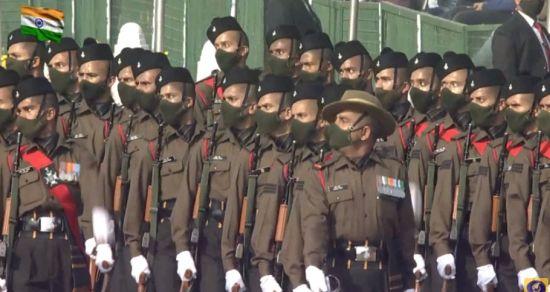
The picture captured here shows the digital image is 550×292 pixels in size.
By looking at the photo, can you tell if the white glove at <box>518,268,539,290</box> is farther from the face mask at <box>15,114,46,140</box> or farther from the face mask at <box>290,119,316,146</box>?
the face mask at <box>15,114,46,140</box>

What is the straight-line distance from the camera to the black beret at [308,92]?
22.0 metres

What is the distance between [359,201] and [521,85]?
10.2ft

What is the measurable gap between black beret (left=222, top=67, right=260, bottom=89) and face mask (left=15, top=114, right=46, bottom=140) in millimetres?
2706

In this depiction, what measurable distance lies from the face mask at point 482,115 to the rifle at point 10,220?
4419 millimetres

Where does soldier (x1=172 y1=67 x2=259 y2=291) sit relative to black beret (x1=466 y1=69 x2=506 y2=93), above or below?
below

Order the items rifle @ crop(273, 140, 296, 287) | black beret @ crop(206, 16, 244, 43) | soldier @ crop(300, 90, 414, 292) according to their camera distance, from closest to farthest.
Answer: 1. soldier @ crop(300, 90, 414, 292)
2. rifle @ crop(273, 140, 296, 287)
3. black beret @ crop(206, 16, 244, 43)

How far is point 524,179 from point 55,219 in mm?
3924

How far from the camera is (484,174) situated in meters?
22.4

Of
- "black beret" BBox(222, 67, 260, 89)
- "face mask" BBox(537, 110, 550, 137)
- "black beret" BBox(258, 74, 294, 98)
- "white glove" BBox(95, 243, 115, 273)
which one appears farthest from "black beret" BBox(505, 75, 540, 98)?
"white glove" BBox(95, 243, 115, 273)

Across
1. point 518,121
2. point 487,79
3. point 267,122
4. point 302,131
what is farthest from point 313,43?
point 302,131

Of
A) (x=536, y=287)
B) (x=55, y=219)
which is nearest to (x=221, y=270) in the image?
(x=55, y=219)

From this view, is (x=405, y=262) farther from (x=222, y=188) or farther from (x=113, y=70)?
(x=113, y=70)

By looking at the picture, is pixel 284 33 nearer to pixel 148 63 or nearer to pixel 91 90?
pixel 148 63

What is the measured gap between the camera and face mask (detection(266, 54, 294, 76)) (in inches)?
962
